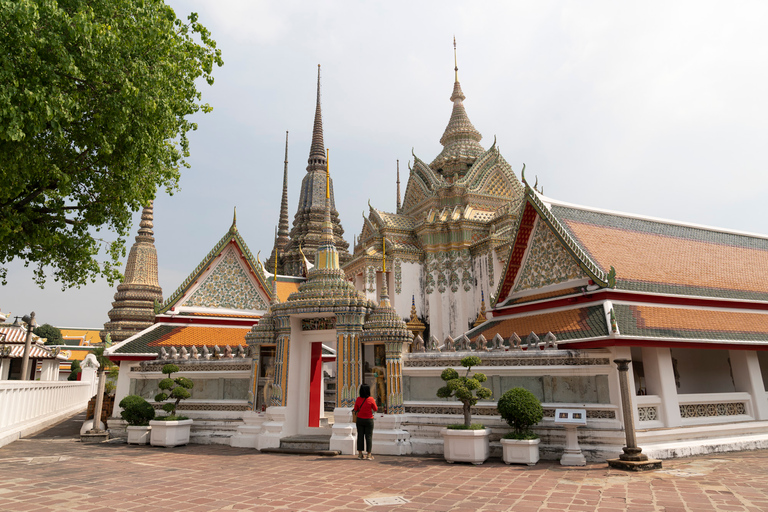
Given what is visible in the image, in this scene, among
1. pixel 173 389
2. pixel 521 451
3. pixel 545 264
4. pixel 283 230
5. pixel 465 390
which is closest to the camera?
pixel 521 451

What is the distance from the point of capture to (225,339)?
1521 cm

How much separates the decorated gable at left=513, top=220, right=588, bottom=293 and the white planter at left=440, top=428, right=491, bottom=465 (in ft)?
14.0

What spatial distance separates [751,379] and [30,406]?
749 inches

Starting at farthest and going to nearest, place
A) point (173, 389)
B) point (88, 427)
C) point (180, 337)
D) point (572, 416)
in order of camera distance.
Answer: point (180, 337) → point (88, 427) → point (173, 389) → point (572, 416)

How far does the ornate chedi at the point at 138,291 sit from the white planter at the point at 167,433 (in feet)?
64.5

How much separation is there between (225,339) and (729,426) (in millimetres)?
12700

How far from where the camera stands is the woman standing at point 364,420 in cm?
888

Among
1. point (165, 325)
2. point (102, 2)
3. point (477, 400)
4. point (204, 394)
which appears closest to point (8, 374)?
point (165, 325)

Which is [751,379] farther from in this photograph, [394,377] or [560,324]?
[394,377]

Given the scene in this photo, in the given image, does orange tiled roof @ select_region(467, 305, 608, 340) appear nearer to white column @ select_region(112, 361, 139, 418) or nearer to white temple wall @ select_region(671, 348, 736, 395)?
white temple wall @ select_region(671, 348, 736, 395)

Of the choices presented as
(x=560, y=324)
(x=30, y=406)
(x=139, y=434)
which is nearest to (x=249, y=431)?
(x=139, y=434)

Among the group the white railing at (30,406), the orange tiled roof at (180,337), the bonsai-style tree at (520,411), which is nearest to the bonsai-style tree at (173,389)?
the orange tiled roof at (180,337)

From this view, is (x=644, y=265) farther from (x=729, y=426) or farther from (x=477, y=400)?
(x=477, y=400)

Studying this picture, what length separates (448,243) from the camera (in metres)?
22.9
